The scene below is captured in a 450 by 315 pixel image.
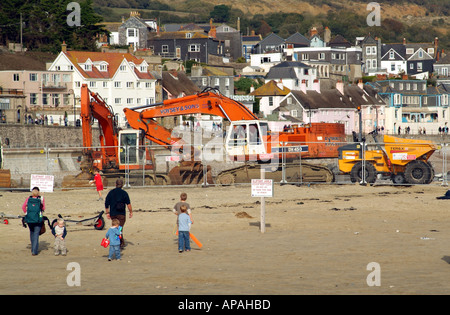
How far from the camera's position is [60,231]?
1789 centimetres

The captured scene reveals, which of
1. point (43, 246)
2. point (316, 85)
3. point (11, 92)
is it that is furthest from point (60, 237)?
point (316, 85)

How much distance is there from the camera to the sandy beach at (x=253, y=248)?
13883mm

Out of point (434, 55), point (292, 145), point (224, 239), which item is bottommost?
point (224, 239)

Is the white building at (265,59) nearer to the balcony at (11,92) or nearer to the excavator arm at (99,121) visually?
the balcony at (11,92)

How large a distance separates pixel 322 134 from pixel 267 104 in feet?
198

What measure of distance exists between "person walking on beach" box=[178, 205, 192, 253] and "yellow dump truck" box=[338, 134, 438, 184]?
1580cm

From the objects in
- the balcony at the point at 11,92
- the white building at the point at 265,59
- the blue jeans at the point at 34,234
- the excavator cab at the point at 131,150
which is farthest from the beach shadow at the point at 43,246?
the white building at the point at 265,59

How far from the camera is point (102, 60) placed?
3484 inches

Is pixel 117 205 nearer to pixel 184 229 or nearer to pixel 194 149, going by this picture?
pixel 184 229

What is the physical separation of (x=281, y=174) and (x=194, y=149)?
4.52 meters

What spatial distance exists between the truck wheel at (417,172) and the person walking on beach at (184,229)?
17441 millimetres

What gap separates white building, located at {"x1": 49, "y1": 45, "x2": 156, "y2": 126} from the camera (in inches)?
3383

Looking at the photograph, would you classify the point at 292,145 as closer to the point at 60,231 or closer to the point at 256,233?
the point at 256,233

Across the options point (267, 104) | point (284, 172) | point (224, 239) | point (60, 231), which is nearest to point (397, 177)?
Result: point (284, 172)
